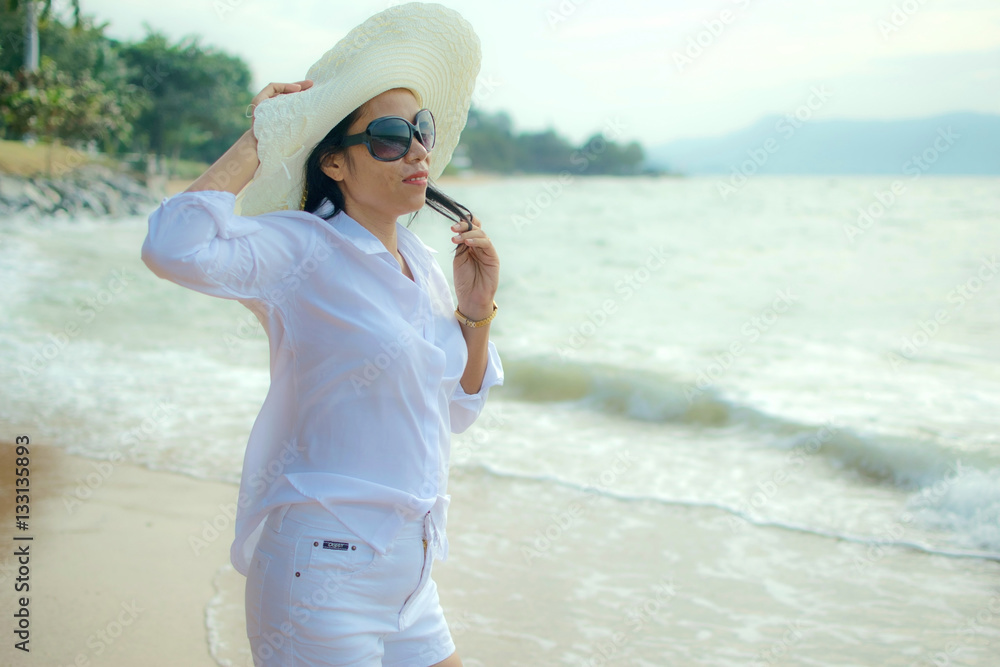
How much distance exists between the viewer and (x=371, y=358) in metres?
1.67

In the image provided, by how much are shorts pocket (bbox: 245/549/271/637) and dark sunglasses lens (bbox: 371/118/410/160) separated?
2.84ft

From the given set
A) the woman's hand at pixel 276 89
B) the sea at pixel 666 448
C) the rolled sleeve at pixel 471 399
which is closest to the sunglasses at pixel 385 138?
the woman's hand at pixel 276 89

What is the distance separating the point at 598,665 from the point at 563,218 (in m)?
35.4

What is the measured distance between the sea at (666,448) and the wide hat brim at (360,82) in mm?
430

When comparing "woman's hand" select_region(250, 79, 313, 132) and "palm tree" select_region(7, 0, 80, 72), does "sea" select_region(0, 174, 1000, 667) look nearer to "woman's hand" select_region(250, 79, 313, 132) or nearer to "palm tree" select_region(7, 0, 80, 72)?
"woman's hand" select_region(250, 79, 313, 132)

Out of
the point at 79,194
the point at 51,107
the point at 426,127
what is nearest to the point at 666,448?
the point at 426,127

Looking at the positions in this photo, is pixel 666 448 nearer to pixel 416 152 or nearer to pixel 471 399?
pixel 471 399

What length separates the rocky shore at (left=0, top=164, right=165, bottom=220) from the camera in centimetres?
2578

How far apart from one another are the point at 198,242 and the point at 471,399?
0.86 metres

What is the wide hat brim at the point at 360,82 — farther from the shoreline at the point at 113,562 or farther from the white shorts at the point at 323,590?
the shoreline at the point at 113,562

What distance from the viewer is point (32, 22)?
1267 inches

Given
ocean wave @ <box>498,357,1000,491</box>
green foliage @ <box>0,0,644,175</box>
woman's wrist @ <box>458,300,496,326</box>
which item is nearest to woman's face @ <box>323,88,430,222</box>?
woman's wrist @ <box>458,300,496,326</box>

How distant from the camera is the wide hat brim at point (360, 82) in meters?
1.71

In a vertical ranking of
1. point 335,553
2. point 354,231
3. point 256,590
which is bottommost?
point 256,590
